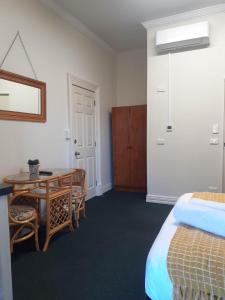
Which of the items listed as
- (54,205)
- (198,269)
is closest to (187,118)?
(54,205)

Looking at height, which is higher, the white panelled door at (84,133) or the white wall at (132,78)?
the white wall at (132,78)

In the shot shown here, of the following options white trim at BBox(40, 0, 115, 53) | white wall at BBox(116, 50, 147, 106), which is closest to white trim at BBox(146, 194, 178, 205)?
white wall at BBox(116, 50, 147, 106)

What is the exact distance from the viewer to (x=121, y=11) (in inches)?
140

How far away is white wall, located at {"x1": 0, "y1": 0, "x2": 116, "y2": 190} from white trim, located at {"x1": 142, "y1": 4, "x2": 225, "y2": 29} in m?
1.15

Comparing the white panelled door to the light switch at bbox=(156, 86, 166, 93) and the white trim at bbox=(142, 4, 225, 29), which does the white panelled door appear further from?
the white trim at bbox=(142, 4, 225, 29)

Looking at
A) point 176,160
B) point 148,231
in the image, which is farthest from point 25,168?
point 176,160

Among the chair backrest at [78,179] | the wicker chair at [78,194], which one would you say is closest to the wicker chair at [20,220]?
the wicker chair at [78,194]

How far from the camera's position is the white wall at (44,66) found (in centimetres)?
267

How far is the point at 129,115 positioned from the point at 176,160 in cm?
140

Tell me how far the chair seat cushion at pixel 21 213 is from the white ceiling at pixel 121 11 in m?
2.80

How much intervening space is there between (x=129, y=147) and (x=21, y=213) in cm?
290

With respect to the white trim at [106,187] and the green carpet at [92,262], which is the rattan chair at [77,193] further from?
the white trim at [106,187]

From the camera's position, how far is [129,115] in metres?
4.77

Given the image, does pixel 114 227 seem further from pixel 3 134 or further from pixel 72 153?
pixel 3 134
